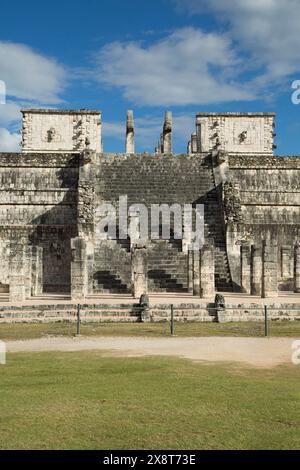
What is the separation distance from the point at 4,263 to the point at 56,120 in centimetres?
1395

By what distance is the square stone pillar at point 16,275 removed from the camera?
17688 mm

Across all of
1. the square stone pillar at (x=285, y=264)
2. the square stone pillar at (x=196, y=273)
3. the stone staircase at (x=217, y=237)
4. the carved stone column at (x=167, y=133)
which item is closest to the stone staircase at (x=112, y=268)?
the square stone pillar at (x=196, y=273)

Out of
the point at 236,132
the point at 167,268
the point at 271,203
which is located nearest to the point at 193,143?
the point at 236,132

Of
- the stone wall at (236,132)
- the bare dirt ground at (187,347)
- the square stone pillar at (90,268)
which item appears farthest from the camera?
the stone wall at (236,132)

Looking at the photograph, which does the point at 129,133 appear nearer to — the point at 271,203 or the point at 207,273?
the point at 271,203

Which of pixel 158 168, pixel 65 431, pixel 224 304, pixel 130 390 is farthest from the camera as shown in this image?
pixel 158 168

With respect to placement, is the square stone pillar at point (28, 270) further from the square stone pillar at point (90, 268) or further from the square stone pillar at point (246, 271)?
the square stone pillar at point (246, 271)

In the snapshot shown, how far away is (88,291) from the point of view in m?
19.5

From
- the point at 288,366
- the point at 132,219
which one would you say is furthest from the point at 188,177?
the point at 288,366

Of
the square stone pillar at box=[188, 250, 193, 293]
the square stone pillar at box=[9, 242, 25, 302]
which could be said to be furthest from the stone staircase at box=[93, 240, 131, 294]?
the square stone pillar at box=[9, 242, 25, 302]

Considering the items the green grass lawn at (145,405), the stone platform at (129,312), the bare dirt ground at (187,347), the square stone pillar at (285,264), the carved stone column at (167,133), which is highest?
Result: the carved stone column at (167,133)

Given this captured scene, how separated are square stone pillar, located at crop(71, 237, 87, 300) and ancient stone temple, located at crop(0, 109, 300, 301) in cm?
3

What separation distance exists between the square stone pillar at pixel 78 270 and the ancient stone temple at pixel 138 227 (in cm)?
3
